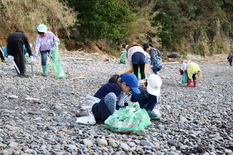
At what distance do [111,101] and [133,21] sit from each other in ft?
58.0

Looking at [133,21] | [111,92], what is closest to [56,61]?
[111,92]

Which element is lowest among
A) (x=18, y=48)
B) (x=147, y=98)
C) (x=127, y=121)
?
(x=127, y=121)

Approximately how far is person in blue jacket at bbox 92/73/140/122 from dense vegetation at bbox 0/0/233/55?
11505 mm

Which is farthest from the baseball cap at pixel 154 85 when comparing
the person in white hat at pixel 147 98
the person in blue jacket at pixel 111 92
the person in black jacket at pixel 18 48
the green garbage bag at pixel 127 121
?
the person in black jacket at pixel 18 48

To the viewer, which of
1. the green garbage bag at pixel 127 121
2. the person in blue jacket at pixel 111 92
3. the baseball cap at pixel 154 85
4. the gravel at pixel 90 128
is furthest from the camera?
the baseball cap at pixel 154 85

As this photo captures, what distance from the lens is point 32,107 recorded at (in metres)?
5.09

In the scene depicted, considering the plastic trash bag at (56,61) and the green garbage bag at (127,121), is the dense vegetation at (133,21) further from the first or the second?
the green garbage bag at (127,121)

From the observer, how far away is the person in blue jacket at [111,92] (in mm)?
3914

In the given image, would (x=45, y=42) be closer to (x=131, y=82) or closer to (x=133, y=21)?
(x=131, y=82)

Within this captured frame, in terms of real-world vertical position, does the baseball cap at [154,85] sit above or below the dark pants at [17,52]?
below

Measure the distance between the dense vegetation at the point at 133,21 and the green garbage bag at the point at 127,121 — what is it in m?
11.9

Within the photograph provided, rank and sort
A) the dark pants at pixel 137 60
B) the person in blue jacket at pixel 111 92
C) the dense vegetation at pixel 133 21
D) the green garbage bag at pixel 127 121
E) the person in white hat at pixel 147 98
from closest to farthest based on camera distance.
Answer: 1. the green garbage bag at pixel 127 121
2. the person in blue jacket at pixel 111 92
3. the person in white hat at pixel 147 98
4. the dark pants at pixel 137 60
5. the dense vegetation at pixel 133 21

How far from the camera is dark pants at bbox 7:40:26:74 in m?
8.07

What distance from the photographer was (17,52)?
816cm
